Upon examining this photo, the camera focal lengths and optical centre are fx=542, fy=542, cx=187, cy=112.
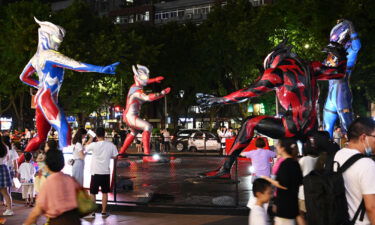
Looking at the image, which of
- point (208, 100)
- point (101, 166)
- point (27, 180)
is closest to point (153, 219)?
point (101, 166)

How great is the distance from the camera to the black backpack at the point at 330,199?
4.49m

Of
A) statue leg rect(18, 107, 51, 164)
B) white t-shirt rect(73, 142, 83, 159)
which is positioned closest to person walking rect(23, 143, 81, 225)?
white t-shirt rect(73, 142, 83, 159)

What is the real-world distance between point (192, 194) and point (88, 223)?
3401mm

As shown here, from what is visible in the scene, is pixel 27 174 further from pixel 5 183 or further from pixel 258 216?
pixel 258 216

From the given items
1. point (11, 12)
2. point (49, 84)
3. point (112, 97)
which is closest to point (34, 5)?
point (11, 12)

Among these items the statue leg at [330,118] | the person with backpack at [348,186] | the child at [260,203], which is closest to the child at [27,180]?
the child at [260,203]

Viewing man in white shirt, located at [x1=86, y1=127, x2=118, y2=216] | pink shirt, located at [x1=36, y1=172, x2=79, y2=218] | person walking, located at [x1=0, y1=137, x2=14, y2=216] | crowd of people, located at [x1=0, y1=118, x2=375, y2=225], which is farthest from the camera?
person walking, located at [x1=0, y1=137, x2=14, y2=216]

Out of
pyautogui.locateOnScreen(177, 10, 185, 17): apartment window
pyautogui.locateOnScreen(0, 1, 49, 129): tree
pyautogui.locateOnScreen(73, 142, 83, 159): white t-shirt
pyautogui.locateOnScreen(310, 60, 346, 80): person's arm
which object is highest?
pyautogui.locateOnScreen(177, 10, 185, 17): apartment window

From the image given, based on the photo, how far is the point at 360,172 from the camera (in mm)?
4387

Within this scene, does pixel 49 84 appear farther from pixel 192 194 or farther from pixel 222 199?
pixel 222 199

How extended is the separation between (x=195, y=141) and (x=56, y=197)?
90.0ft

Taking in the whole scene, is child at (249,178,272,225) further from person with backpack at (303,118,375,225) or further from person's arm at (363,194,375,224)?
person's arm at (363,194,375,224)

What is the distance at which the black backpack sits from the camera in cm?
449

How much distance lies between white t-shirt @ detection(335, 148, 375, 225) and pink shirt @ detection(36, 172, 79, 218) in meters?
2.51
